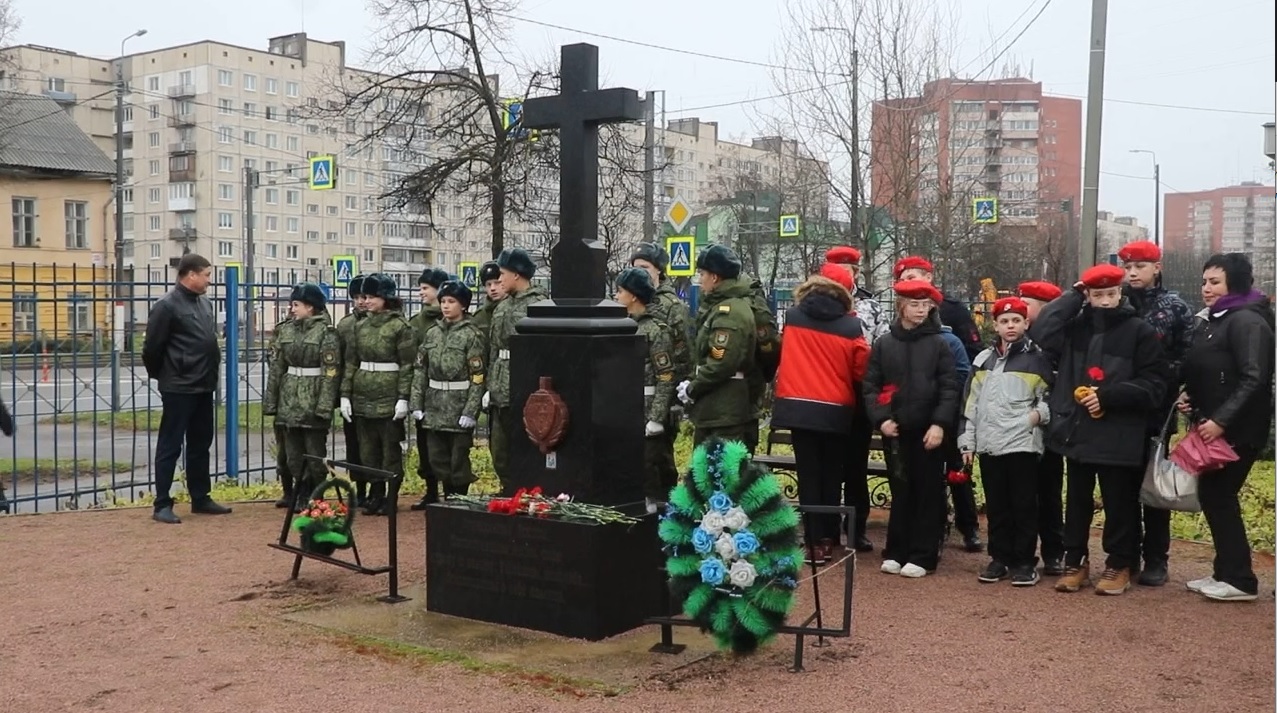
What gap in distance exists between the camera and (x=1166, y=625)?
6293mm

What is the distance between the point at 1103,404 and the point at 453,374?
4426 millimetres

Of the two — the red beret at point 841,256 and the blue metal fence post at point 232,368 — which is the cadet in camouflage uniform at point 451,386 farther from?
the blue metal fence post at point 232,368

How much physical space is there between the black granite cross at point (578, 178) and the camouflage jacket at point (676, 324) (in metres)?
1.80

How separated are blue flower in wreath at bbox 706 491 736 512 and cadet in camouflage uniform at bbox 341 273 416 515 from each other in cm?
455

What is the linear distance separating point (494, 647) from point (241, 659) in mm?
1094

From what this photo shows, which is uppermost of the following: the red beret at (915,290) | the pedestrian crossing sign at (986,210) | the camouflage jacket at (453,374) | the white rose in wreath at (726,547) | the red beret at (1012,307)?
the pedestrian crossing sign at (986,210)

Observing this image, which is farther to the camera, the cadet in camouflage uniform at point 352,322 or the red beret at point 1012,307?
the cadet in camouflage uniform at point 352,322

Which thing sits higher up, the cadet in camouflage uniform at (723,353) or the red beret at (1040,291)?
the red beret at (1040,291)

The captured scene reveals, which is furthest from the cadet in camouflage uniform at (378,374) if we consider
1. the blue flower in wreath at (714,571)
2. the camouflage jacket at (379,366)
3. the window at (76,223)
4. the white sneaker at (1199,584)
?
the window at (76,223)

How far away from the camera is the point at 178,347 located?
9.27 meters

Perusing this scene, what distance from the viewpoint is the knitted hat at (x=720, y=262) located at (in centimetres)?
764

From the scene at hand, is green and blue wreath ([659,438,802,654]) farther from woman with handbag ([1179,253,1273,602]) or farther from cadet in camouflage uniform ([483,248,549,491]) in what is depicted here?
cadet in camouflage uniform ([483,248,549,491])

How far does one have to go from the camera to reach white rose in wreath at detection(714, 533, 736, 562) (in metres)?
5.38

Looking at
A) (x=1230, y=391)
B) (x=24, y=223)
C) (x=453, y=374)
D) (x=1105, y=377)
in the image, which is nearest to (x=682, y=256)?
(x=453, y=374)
